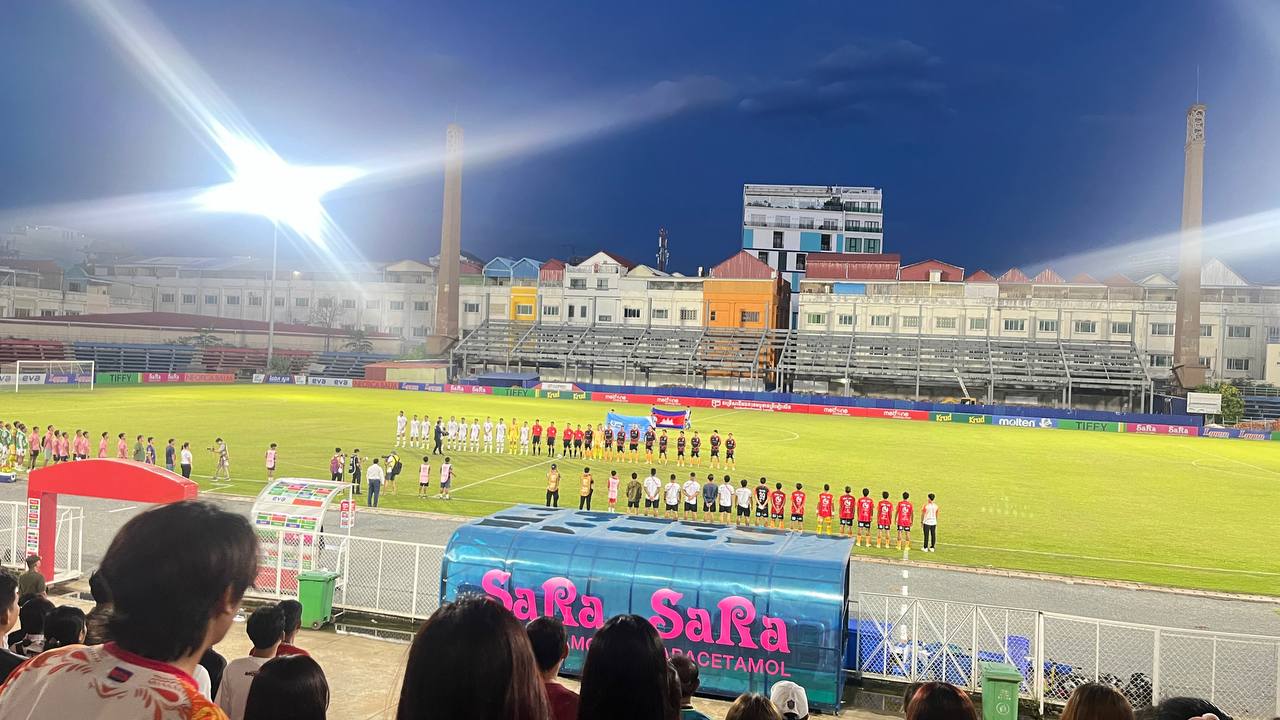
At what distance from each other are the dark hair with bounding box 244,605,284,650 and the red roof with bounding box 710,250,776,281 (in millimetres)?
86206

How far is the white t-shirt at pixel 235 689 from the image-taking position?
4.63 meters

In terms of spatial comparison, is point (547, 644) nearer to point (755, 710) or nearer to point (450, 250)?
point (755, 710)

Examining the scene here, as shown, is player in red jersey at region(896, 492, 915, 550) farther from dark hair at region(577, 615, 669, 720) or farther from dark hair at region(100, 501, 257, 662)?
dark hair at region(100, 501, 257, 662)

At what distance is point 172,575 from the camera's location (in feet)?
8.34

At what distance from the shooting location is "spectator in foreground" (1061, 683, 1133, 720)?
395 cm

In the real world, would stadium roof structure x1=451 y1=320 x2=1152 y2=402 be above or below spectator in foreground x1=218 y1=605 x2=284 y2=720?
above

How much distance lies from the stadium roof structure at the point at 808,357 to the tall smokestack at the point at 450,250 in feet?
8.95

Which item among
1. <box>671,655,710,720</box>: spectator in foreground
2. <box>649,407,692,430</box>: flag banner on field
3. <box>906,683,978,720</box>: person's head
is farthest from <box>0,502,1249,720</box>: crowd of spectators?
<box>649,407,692,430</box>: flag banner on field

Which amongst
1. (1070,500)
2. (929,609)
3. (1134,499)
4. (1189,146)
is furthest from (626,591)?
(1189,146)

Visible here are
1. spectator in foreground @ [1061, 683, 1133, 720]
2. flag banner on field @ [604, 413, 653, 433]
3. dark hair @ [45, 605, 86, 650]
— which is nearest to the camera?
spectator in foreground @ [1061, 683, 1133, 720]

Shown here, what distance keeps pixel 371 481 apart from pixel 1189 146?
79678 millimetres

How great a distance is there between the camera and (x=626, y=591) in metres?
11.4

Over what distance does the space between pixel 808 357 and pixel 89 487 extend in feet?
235

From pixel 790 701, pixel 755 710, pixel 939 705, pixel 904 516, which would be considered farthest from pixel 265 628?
pixel 904 516
